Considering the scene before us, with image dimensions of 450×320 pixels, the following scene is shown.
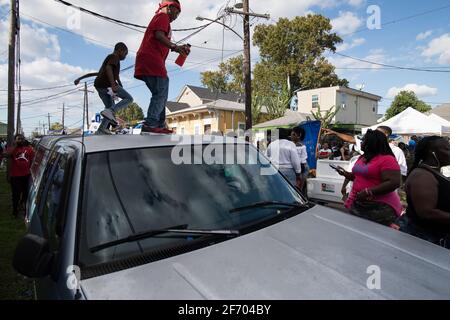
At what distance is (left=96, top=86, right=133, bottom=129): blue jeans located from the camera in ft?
14.4

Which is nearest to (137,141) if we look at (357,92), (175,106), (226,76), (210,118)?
(210,118)

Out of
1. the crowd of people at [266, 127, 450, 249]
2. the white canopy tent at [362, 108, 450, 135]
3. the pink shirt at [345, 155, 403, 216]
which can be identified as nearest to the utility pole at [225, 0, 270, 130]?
the white canopy tent at [362, 108, 450, 135]

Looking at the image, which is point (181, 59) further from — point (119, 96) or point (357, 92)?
point (357, 92)

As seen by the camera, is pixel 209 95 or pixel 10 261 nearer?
pixel 10 261

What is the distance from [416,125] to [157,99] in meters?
12.0

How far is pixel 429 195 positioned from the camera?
9.22 feet

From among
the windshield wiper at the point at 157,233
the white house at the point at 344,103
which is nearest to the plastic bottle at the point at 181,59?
the windshield wiper at the point at 157,233

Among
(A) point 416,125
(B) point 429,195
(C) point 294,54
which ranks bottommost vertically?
(B) point 429,195

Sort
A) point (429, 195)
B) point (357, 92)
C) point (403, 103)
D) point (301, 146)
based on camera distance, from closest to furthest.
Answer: point (429, 195) → point (301, 146) → point (357, 92) → point (403, 103)

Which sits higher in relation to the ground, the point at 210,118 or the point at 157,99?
the point at 210,118

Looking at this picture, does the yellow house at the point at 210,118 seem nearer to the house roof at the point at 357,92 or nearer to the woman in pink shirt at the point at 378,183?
the house roof at the point at 357,92

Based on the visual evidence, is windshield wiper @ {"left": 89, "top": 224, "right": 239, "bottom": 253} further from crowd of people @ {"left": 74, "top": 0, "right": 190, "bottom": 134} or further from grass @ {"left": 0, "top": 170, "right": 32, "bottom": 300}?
grass @ {"left": 0, "top": 170, "right": 32, "bottom": 300}

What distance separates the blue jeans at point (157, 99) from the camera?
397 centimetres

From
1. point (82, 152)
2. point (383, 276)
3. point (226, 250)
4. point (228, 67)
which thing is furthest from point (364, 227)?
point (228, 67)
